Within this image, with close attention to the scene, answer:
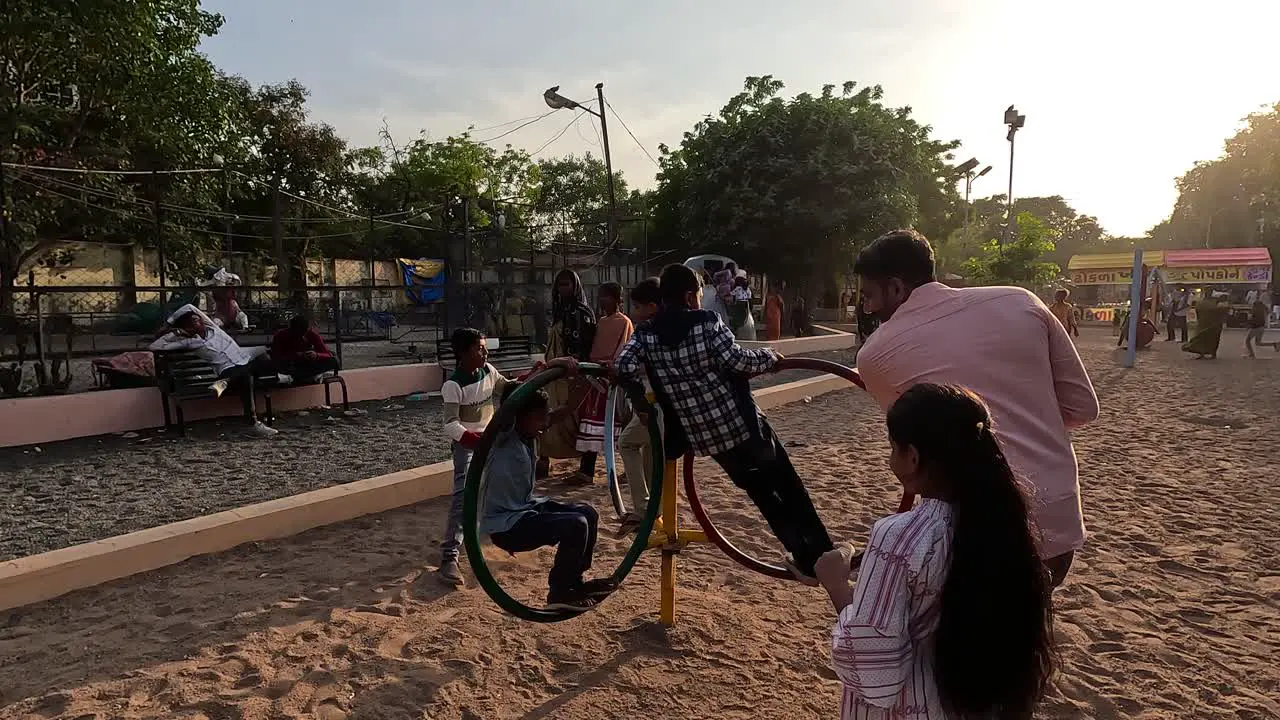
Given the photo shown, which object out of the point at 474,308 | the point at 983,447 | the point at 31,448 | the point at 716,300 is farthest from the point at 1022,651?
the point at 716,300

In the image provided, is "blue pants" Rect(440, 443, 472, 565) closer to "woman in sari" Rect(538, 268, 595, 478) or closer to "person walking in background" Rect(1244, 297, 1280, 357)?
"woman in sari" Rect(538, 268, 595, 478)

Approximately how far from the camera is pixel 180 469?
6.61 m

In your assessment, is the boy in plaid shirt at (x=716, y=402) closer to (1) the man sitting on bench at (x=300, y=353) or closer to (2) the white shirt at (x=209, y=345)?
(2) the white shirt at (x=209, y=345)

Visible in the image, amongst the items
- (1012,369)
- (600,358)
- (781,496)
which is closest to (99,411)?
(600,358)

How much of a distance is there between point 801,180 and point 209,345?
19.8 meters

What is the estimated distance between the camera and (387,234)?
35875mm

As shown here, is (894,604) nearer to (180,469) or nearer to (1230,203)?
(180,469)

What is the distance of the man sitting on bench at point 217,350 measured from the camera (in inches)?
313

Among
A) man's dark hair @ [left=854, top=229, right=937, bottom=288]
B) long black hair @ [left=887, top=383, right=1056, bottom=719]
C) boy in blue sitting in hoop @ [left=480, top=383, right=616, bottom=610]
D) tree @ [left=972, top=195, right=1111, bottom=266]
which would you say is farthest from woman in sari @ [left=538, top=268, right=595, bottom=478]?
tree @ [left=972, top=195, right=1111, bottom=266]

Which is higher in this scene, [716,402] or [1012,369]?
[1012,369]

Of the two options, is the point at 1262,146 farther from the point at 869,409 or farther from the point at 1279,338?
the point at 869,409

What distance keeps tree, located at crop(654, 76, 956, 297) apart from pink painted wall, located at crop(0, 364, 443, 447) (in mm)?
18244

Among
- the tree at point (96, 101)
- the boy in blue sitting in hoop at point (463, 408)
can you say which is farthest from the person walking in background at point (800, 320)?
the boy in blue sitting in hoop at point (463, 408)

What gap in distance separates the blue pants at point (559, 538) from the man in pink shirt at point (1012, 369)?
1.83 m
